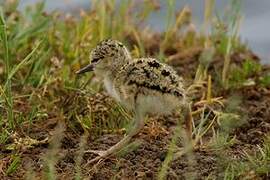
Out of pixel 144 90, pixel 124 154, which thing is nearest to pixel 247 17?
pixel 124 154

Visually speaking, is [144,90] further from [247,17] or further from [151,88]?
[247,17]

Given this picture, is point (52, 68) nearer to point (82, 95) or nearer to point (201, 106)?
point (82, 95)

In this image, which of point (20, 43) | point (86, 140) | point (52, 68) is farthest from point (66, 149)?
point (20, 43)

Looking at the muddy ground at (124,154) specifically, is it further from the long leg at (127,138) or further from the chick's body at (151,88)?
the chick's body at (151,88)

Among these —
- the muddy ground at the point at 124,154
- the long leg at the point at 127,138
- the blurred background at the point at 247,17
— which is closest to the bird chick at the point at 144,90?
the long leg at the point at 127,138

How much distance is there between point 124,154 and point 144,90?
1.45 ft

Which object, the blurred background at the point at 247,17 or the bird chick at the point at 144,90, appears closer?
the bird chick at the point at 144,90

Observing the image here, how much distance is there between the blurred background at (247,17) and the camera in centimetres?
964

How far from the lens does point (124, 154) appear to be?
5.62 meters

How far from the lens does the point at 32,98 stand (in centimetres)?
658

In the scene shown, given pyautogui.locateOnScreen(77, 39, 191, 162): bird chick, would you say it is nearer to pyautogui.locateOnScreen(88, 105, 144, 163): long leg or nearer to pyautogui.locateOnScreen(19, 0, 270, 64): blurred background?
pyautogui.locateOnScreen(88, 105, 144, 163): long leg

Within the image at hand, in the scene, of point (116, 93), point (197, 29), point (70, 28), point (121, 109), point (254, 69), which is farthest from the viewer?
point (197, 29)

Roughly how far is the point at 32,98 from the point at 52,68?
0.35 metres

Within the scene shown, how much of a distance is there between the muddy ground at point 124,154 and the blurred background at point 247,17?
9.82 ft
